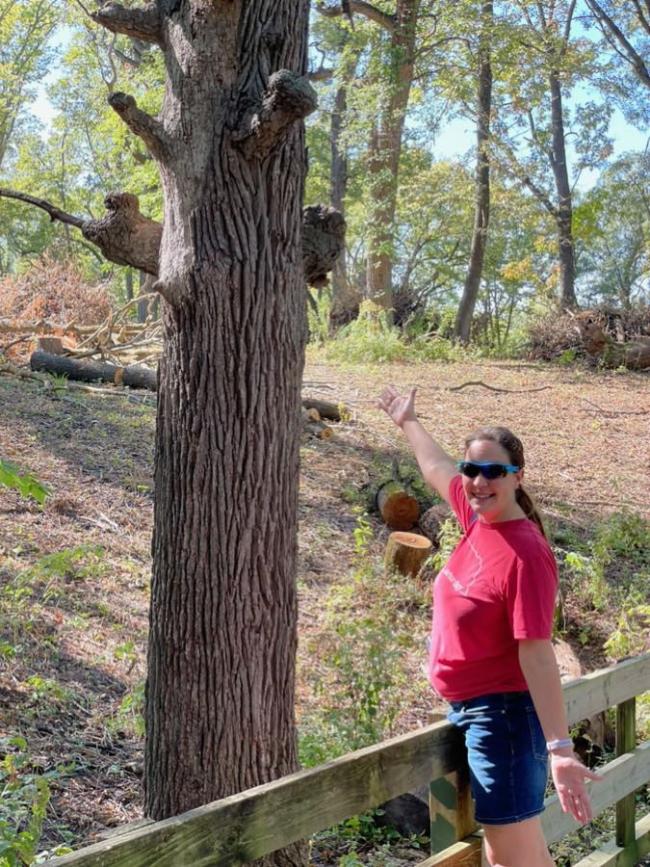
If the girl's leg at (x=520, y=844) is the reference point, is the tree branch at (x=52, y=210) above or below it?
above

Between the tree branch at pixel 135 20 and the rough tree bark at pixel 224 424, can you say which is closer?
the rough tree bark at pixel 224 424

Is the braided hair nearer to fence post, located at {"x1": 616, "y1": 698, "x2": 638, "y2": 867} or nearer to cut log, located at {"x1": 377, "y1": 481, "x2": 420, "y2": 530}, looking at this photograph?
fence post, located at {"x1": 616, "y1": 698, "x2": 638, "y2": 867}

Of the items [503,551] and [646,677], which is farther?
[646,677]

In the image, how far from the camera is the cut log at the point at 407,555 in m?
8.59

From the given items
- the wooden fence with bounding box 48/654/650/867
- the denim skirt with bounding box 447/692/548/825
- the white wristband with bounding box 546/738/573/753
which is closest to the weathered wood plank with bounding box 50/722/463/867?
the wooden fence with bounding box 48/654/650/867

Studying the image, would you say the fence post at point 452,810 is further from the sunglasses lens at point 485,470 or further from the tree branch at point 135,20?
the tree branch at point 135,20

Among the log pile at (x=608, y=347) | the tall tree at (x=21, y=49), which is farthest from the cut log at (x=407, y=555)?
the tall tree at (x=21, y=49)

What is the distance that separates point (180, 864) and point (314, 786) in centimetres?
53

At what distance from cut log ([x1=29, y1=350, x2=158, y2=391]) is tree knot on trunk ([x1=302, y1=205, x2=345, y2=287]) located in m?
9.65

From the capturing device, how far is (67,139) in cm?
4712

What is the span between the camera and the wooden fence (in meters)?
2.19

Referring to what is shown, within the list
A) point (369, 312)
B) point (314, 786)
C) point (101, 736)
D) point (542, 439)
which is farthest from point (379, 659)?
point (369, 312)

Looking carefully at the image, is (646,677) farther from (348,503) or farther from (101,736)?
(348,503)

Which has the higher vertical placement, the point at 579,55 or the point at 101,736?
the point at 579,55
